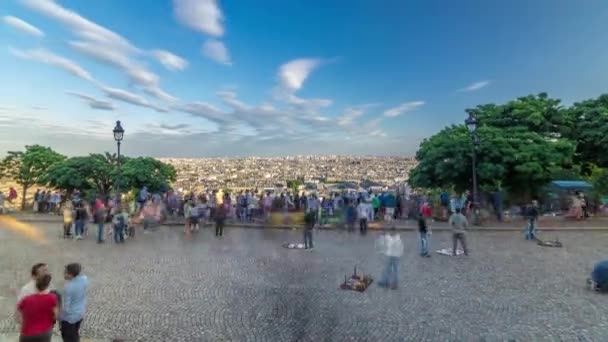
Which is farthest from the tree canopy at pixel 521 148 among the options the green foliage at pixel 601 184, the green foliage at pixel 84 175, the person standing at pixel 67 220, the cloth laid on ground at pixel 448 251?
the green foliage at pixel 84 175

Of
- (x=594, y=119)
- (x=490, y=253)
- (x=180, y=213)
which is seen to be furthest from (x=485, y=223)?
(x=180, y=213)

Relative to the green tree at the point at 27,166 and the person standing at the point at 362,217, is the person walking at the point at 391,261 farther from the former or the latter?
the green tree at the point at 27,166

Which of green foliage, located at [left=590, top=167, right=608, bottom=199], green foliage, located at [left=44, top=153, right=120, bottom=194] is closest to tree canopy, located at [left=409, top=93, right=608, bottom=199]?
green foliage, located at [left=590, top=167, right=608, bottom=199]

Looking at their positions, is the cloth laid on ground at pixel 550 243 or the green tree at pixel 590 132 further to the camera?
the green tree at pixel 590 132

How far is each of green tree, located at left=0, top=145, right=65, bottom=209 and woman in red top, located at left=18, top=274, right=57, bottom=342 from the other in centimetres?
2959

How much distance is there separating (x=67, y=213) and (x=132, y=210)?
→ 4.60 meters

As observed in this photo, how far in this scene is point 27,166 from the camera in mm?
30625

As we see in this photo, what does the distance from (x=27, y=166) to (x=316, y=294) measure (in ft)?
99.8

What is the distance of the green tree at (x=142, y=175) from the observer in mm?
30688

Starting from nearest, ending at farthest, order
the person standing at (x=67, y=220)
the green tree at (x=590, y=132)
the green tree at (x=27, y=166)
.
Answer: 1. the person standing at (x=67, y=220)
2. the green tree at (x=590, y=132)
3. the green tree at (x=27, y=166)

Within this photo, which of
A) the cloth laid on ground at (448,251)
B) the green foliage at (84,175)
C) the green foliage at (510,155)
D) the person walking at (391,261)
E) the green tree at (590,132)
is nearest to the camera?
the person walking at (391,261)

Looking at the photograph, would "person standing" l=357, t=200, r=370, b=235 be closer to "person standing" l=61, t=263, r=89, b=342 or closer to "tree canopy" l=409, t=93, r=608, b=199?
"tree canopy" l=409, t=93, r=608, b=199

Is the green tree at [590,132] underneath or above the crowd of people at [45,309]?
above

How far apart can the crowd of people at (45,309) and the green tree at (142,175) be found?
27050 mm
